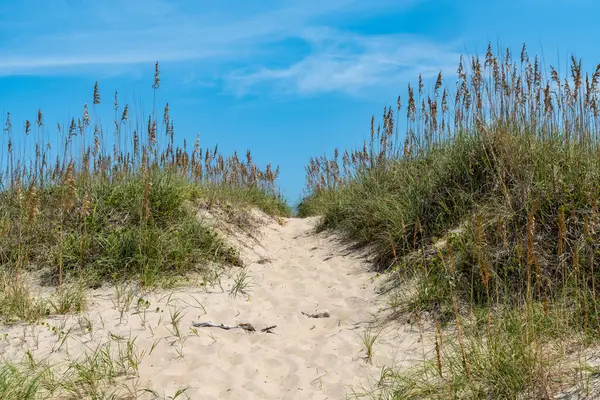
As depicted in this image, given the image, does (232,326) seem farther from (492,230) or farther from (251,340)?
(492,230)

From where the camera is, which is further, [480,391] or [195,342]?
[195,342]

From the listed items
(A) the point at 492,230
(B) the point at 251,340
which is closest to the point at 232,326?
(B) the point at 251,340

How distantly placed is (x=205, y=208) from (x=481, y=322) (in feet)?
15.7

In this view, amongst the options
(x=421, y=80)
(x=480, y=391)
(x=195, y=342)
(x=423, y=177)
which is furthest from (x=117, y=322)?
(x=421, y=80)

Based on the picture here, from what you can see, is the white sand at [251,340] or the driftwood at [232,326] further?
the driftwood at [232,326]

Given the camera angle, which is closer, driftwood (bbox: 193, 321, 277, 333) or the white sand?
the white sand

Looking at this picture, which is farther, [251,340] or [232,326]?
[232,326]

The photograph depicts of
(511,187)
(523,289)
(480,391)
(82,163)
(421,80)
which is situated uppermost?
(421,80)

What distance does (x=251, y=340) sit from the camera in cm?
447

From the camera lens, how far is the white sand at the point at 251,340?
3619mm

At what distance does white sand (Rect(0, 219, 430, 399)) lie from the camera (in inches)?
142

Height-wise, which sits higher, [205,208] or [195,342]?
[205,208]

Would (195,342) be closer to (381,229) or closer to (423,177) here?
(381,229)

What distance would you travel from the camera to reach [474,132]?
6609 millimetres
